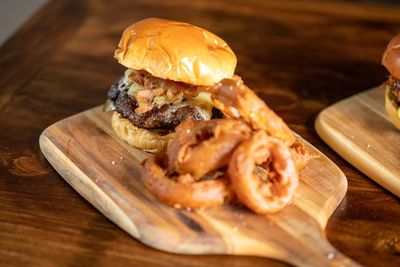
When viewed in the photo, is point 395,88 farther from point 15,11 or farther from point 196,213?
point 15,11

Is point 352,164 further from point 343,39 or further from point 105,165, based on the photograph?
point 343,39

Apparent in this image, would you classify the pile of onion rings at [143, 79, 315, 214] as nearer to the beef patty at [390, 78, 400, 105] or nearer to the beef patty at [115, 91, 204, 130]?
the beef patty at [115, 91, 204, 130]

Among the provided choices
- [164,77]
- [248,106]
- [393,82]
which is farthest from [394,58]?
[164,77]

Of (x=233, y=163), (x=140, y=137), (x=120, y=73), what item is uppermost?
(x=233, y=163)

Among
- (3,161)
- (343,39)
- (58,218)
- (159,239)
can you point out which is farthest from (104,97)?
(343,39)

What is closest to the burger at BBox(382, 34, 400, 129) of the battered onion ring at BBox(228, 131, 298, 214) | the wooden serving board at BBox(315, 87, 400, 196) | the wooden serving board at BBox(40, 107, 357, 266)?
the wooden serving board at BBox(315, 87, 400, 196)
